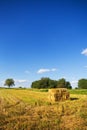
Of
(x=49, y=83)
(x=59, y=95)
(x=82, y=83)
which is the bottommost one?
(x=59, y=95)

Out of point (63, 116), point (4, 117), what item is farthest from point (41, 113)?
point (4, 117)

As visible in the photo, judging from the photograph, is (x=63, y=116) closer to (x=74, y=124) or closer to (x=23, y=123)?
(x=74, y=124)

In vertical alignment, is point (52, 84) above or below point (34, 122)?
above

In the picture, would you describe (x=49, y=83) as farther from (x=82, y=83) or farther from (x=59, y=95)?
(x=59, y=95)

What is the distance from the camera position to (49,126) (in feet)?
27.0

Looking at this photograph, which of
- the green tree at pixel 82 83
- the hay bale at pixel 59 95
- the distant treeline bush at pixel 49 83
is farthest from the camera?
the distant treeline bush at pixel 49 83

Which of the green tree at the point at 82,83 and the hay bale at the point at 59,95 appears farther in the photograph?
the green tree at the point at 82,83

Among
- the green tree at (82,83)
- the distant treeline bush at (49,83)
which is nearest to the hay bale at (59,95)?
the distant treeline bush at (49,83)

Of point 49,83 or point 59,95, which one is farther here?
point 49,83

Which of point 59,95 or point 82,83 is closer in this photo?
point 59,95

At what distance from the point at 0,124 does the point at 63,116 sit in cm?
277

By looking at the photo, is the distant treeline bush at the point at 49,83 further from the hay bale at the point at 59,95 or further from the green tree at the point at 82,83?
the hay bale at the point at 59,95

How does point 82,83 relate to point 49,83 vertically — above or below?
below

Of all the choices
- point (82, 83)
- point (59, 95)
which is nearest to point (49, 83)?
point (82, 83)
